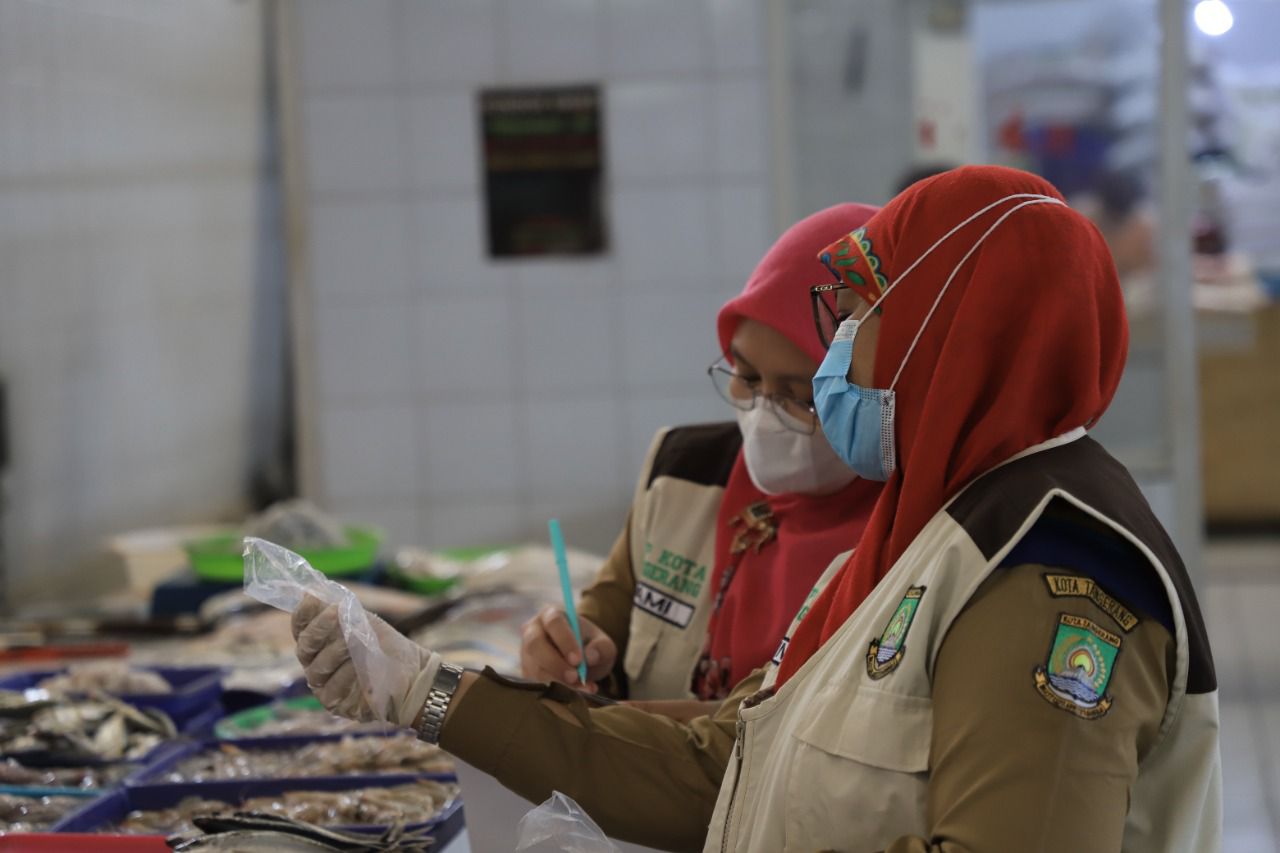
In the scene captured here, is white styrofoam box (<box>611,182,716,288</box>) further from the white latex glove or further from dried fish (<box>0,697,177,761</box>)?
the white latex glove

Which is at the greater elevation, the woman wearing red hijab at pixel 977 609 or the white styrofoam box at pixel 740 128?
the white styrofoam box at pixel 740 128

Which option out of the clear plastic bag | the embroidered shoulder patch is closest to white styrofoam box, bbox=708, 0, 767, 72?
the clear plastic bag

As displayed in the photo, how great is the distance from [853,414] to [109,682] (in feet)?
5.47

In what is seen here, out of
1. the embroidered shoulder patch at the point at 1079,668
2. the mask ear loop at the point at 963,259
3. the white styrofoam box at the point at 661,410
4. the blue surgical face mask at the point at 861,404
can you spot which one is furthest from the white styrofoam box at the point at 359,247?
the embroidered shoulder patch at the point at 1079,668

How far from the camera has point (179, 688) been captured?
261cm

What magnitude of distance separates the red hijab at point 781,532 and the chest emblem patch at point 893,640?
1.72 ft

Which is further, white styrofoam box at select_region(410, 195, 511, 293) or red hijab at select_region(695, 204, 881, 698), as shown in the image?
white styrofoam box at select_region(410, 195, 511, 293)

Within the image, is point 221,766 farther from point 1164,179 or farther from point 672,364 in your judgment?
point 1164,179

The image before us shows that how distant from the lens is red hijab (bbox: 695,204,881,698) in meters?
1.85

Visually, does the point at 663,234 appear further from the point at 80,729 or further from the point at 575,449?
the point at 80,729

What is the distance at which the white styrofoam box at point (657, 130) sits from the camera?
464cm

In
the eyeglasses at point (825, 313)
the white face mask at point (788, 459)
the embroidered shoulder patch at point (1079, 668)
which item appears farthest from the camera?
the white face mask at point (788, 459)

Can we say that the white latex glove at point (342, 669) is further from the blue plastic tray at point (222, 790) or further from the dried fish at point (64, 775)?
the dried fish at point (64, 775)

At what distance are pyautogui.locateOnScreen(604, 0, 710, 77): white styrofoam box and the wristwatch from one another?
3.41m
